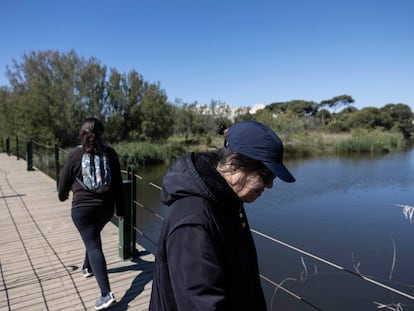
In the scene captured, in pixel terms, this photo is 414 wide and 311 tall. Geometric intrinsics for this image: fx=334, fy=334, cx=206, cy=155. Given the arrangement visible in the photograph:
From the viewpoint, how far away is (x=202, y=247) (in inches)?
34.9

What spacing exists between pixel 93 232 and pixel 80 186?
0.36m

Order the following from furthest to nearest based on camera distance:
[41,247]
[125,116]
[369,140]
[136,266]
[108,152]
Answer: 1. [369,140]
2. [125,116]
3. [41,247]
4. [136,266]
5. [108,152]

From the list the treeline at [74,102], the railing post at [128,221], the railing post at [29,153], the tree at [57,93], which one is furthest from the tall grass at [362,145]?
the railing post at [128,221]

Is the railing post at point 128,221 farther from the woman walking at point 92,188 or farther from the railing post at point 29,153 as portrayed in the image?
the railing post at point 29,153

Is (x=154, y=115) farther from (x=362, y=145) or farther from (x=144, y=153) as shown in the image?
(x=362, y=145)

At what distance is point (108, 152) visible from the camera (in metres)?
2.60

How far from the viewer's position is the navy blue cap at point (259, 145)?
1.00 metres

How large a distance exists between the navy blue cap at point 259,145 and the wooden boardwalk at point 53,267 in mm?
2107

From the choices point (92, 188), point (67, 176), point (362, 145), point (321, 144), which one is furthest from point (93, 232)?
point (362, 145)

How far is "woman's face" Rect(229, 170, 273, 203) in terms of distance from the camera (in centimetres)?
103

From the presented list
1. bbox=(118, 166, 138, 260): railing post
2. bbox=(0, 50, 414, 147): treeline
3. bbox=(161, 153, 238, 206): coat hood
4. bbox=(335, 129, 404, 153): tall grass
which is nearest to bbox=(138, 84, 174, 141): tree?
bbox=(0, 50, 414, 147): treeline

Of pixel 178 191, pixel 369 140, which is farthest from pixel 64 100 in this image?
pixel 369 140

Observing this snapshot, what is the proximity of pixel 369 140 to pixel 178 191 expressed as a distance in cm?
3451

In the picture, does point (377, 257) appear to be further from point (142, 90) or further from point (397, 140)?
point (397, 140)
